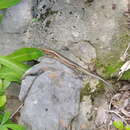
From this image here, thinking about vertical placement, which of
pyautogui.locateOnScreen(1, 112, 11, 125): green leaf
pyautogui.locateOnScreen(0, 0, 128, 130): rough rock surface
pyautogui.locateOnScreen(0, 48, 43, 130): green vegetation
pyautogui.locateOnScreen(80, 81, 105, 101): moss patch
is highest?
pyautogui.locateOnScreen(0, 0, 128, 130): rough rock surface

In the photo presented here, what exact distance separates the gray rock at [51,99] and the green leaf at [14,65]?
132 mm

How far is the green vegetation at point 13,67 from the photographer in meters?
2.81

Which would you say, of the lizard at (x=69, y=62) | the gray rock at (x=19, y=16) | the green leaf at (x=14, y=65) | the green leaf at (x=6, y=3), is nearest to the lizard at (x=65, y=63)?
the lizard at (x=69, y=62)

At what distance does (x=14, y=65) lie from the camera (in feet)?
9.41

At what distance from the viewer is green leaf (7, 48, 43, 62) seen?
113 inches

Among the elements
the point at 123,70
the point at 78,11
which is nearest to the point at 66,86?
the point at 123,70

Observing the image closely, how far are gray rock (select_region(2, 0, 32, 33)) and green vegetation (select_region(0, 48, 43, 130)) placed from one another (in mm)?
294

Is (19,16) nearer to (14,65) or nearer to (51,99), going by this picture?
(14,65)

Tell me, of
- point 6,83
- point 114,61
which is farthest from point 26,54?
point 114,61

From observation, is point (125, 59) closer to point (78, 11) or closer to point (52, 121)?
point (78, 11)

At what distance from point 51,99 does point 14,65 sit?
0.51 metres

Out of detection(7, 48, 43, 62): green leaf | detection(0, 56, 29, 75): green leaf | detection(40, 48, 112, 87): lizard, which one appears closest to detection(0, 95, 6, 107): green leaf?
detection(0, 56, 29, 75): green leaf

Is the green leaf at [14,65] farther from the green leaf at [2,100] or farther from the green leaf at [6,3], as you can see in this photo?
the green leaf at [6,3]

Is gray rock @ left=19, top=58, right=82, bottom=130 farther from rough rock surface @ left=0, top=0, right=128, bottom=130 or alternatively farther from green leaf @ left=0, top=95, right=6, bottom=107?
green leaf @ left=0, top=95, right=6, bottom=107
